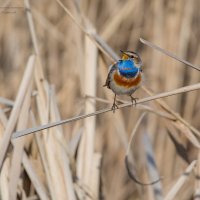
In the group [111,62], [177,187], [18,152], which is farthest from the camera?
[111,62]

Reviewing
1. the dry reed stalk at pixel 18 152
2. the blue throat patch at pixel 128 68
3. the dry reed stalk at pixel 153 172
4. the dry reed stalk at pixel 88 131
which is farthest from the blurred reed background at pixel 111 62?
the dry reed stalk at pixel 18 152

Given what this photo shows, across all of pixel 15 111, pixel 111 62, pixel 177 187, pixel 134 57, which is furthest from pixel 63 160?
pixel 111 62

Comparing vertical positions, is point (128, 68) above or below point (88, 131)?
above

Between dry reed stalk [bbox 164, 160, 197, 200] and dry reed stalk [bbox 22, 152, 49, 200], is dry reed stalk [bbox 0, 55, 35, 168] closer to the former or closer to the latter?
dry reed stalk [bbox 22, 152, 49, 200]

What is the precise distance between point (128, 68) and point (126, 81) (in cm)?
6

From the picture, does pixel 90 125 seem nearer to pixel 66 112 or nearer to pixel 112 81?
pixel 112 81

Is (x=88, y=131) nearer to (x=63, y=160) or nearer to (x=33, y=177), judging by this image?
(x=63, y=160)

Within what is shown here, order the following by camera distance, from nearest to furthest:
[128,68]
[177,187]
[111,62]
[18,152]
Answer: [18,152], [177,187], [128,68], [111,62]

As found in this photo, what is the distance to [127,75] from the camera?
2178mm

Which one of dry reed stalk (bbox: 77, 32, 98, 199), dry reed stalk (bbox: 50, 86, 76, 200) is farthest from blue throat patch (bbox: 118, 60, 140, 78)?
dry reed stalk (bbox: 50, 86, 76, 200)

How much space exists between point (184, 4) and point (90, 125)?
47.5 inches

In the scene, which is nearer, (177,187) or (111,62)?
(177,187)

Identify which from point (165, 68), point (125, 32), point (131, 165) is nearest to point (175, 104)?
point (165, 68)

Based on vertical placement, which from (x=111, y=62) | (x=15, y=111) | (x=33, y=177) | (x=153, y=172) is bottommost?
(x=153, y=172)
